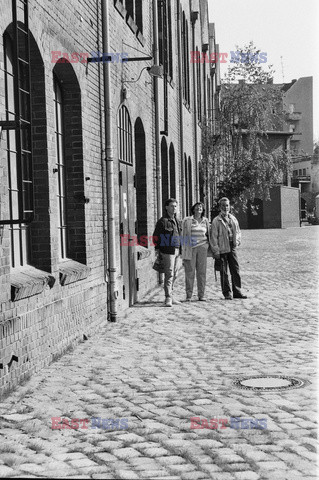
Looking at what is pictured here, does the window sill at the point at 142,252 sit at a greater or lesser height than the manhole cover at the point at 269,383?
greater

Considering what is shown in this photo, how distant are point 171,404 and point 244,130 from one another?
28.3m

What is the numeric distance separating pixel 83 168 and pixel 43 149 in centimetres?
164

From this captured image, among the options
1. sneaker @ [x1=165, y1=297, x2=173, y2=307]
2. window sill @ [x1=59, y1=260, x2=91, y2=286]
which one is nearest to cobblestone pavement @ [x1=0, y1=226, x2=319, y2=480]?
window sill @ [x1=59, y1=260, x2=91, y2=286]

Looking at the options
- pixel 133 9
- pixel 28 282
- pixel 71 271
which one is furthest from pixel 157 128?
pixel 28 282

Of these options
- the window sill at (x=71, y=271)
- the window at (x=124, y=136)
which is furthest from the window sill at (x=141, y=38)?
the window sill at (x=71, y=271)

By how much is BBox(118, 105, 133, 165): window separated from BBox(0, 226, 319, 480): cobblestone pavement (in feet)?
10.5

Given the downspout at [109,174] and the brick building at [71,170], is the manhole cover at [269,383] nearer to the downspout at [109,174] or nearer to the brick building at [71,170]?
the brick building at [71,170]

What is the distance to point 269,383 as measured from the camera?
6434 mm

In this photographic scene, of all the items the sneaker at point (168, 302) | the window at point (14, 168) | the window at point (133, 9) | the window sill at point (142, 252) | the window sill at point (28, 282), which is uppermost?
the window at point (133, 9)

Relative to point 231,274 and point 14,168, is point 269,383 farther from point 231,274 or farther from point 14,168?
point 231,274

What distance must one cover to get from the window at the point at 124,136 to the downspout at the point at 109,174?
145 centimetres

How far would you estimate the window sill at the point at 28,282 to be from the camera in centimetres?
667

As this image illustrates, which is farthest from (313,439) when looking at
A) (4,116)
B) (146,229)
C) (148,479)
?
(146,229)

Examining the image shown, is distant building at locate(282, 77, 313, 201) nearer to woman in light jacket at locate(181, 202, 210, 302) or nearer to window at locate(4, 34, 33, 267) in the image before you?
woman in light jacket at locate(181, 202, 210, 302)
